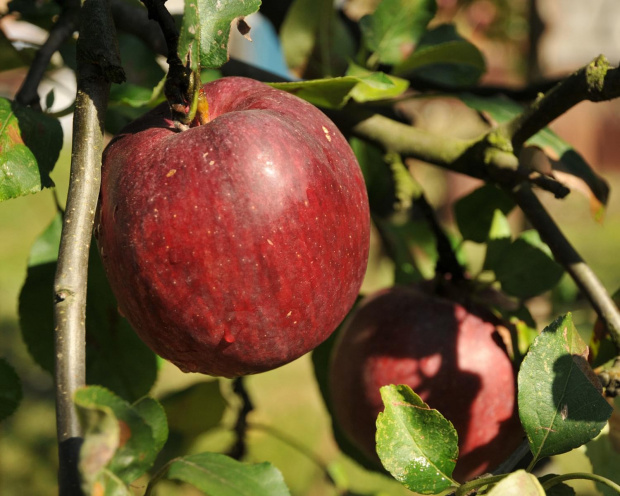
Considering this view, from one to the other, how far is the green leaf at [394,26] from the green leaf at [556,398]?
0.46 metres

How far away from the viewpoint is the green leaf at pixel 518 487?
0.39 meters

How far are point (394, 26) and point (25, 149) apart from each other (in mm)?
467

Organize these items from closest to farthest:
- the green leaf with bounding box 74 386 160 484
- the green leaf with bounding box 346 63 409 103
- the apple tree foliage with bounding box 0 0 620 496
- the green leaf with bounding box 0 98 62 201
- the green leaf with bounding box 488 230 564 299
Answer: the green leaf with bounding box 74 386 160 484, the apple tree foliage with bounding box 0 0 620 496, the green leaf with bounding box 0 98 62 201, the green leaf with bounding box 346 63 409 103, the green leaf with bounding box 488 230 564 299

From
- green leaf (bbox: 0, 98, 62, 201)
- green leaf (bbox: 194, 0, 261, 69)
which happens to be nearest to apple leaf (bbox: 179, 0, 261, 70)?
green leaf (bbox: 194, 0, 261, 69)

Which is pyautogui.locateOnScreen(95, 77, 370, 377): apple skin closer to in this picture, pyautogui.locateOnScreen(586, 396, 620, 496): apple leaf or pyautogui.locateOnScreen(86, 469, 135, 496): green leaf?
pyautogui.locateOnScreen(86, 469, 135, 496): green leaf

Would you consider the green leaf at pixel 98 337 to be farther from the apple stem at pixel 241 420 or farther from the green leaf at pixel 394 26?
the green leaf at pixel 394 26

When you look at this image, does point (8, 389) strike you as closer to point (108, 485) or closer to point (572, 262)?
point (108, 485)

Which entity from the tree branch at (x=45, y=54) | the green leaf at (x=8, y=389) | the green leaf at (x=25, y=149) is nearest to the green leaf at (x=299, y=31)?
the tree branch at (x=45, y=54)

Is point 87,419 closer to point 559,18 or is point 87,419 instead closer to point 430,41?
point 430,41

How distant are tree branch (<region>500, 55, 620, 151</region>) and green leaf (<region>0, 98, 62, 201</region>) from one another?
1.40 feet

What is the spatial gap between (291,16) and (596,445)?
61 centimetres

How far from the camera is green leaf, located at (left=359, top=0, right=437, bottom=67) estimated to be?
2.70 feet

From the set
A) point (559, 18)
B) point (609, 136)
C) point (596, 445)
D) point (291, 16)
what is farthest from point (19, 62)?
point (609, 136)

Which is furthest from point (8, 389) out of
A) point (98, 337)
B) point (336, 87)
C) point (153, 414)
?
point (336, 87)
